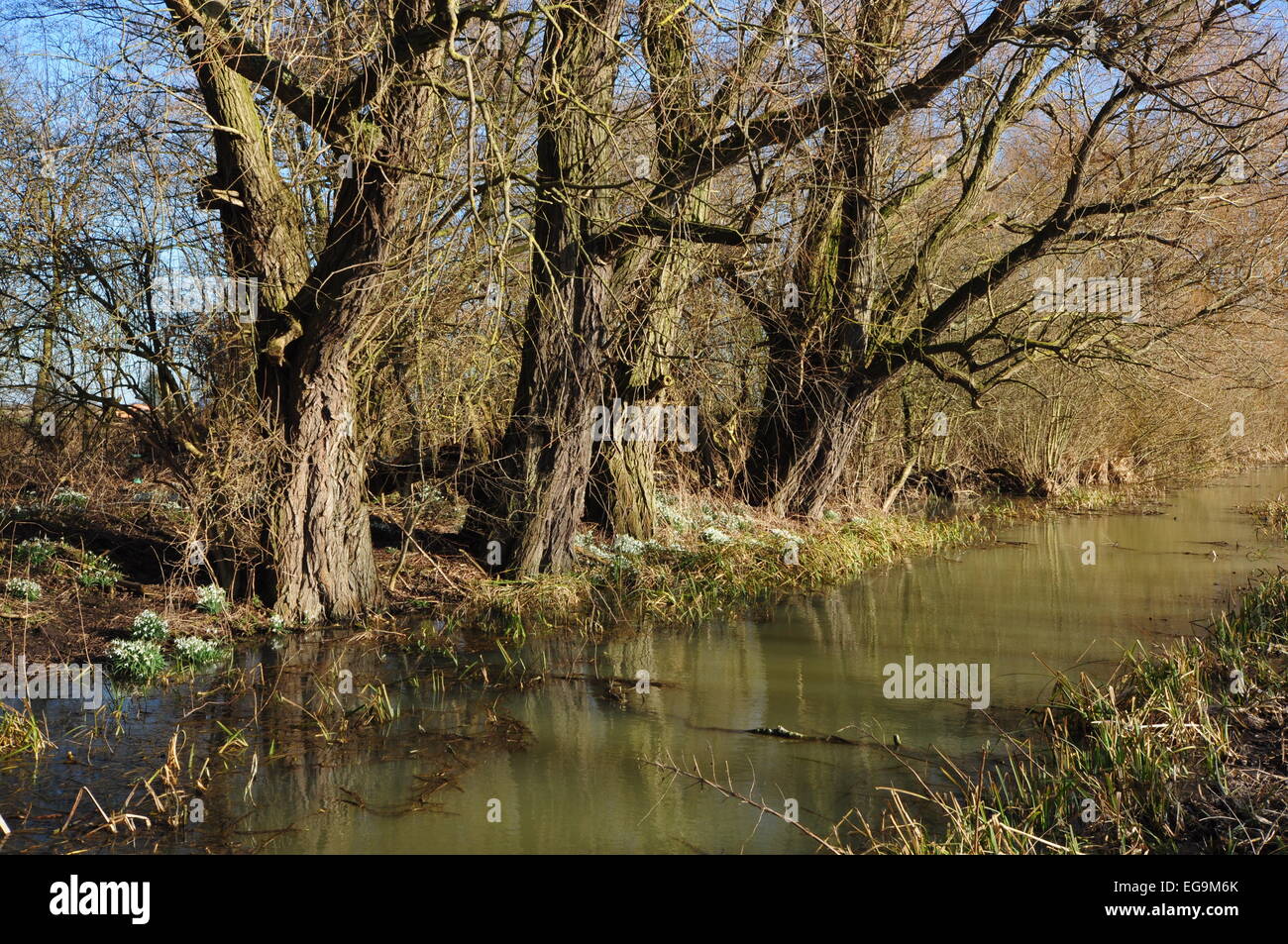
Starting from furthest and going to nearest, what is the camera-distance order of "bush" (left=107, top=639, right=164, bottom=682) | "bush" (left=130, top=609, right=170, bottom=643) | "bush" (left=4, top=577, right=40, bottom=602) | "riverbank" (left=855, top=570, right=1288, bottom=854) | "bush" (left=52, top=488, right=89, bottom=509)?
"bush" (left=52, top=488, right=89, bottom=509) → "bush" (left=4, top=577, right=40, bottom=602) → "bush" (left=130, top=609, right=170, bottom=643) → "bush" (left=107, top=639, right=164, bottom=682) → "riverbank" (left=855, top=570, right=1288, bottom=854)

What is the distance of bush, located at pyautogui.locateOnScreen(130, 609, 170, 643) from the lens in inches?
302

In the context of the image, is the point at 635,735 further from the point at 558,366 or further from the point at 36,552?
the point at 36,552

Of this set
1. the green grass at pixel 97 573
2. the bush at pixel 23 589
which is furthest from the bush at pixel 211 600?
the bush at pixel 23 589

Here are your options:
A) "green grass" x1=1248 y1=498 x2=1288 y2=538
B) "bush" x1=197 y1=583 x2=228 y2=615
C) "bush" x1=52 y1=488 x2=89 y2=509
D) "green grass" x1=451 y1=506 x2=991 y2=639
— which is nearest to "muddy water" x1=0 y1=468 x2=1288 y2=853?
"green grass" x1=451 y1=506 x2=991 y2=639

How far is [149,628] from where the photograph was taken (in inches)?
303

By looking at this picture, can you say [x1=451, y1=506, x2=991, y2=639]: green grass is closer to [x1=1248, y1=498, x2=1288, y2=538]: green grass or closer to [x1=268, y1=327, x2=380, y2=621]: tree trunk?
[x1=268, y1=327, x2=380, y2=621]: tree trunk

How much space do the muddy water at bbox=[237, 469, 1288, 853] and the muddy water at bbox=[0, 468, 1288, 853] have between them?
0.02 m

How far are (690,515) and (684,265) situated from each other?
10.2 ft

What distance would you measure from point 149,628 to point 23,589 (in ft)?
4.00

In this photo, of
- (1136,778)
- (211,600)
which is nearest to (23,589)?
(211,600)

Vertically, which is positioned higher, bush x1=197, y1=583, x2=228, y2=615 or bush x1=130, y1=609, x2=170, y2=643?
bush x1=197, y1=583, x2=228, y2=615

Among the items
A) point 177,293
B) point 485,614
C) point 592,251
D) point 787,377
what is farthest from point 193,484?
point 787,377

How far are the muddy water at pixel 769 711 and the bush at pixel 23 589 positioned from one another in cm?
368

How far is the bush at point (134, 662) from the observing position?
723 centimetres
